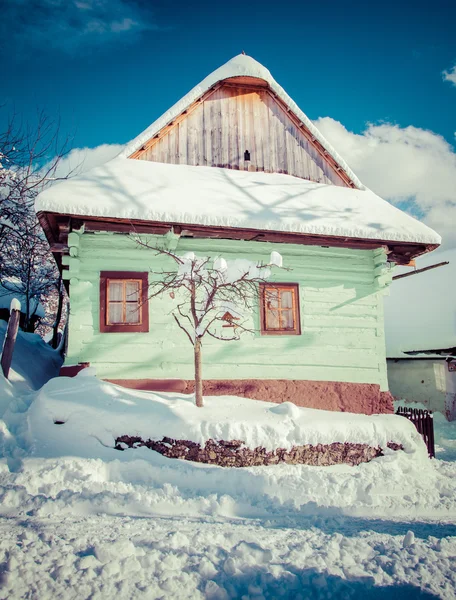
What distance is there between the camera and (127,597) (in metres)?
2.59

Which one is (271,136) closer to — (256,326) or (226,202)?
(226,202)

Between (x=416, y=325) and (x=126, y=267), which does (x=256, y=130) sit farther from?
(x=416, y=325)

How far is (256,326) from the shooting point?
8.13 metres

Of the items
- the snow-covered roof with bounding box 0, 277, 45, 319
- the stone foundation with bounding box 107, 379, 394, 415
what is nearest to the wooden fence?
the stone foundation with bounding box 107, 379, 394, 415

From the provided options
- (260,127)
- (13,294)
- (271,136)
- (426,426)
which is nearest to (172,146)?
(260,127)

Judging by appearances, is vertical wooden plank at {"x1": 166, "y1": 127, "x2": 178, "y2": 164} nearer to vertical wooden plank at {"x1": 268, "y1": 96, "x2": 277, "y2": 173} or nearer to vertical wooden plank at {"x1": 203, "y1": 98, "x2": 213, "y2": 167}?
vertical wooden plank at {"x1": 203, "y1": 98, "x2": 213, "y2": 167}

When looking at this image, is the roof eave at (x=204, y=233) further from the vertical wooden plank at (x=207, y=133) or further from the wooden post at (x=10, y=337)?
the vertical wooden plank at (x=207, y=133)

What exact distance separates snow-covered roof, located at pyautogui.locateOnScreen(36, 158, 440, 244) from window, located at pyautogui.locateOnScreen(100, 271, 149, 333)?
1274 millimetres

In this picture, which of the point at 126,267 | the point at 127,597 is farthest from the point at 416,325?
the point at 127,597

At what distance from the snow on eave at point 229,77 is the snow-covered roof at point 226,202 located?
641 mm

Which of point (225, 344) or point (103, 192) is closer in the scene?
point (103, 192)

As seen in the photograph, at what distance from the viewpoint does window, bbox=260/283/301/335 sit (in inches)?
323

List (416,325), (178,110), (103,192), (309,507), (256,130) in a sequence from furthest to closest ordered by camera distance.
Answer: (416,325) < (256,130) < (178,110) < (103,192) < (309,507)

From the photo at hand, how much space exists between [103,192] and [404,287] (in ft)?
60.6
